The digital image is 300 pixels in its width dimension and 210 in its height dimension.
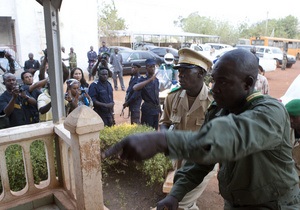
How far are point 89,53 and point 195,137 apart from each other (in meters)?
14.1

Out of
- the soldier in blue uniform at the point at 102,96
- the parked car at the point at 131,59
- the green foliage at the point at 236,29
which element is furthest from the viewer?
the green foliage at the point at 236,29

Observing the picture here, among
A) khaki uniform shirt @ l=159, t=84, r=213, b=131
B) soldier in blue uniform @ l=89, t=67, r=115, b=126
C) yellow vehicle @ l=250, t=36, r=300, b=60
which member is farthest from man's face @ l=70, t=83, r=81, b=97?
yellow vehicle @ l=250, t=36, r=300, b=60

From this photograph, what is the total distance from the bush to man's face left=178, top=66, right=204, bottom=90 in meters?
1.33

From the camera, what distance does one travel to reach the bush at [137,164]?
3791 millimetres

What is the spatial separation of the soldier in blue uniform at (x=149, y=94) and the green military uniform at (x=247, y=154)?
11.7 feet

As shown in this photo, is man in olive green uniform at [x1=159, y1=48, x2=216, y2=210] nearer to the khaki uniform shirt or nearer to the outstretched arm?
the khaki uniform shirt

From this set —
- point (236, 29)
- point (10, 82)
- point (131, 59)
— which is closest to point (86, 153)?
point (10, 82)

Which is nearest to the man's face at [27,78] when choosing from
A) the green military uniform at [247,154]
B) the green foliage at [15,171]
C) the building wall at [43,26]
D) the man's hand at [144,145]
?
the green foliage at [15,171]

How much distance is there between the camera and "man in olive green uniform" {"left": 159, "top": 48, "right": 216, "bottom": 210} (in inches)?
111

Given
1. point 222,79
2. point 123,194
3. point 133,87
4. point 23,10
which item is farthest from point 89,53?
point 222,79

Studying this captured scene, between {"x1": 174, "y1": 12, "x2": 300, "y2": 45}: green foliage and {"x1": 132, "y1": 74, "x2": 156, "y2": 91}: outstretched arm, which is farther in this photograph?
{"x1": 174, "y1": 12, "x2": 300, "y2": 45}: green foliage

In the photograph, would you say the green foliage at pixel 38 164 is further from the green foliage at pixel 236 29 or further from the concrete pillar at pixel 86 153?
the green foliage at pixel 236 29

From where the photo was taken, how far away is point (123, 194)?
12.9 feet

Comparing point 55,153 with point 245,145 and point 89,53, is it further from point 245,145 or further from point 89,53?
point 89,53
